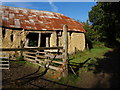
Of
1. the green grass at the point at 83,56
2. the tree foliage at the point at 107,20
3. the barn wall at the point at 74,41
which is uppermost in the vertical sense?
the tree foliage at the point at 107,20

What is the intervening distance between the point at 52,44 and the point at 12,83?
5.80m

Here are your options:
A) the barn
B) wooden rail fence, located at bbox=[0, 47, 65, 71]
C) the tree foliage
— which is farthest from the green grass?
the tree foliage

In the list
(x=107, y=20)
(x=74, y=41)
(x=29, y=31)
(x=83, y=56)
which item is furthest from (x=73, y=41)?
(x=29, y=31)

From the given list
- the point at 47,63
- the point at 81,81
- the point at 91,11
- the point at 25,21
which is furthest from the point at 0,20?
the point at 91,11

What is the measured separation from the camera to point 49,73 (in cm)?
533

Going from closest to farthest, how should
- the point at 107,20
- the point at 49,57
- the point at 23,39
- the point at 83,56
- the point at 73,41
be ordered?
1. the point at 49,57
2. the point at 23,39
3. the point at 107,20
4. the point at 83,56
5. the point at 73,41

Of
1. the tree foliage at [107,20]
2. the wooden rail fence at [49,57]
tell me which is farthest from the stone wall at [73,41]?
the tree foliage at [107,20]

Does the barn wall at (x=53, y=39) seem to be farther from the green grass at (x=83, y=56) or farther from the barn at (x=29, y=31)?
the green grass at (x=83, y=56)

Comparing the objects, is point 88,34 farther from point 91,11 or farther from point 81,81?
point 81,81

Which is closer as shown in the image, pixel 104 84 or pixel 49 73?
pixel 104 84

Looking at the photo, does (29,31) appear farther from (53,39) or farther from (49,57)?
(49,57)

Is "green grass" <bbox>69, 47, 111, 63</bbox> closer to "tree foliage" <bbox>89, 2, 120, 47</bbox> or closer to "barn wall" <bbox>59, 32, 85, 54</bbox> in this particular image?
"barn wall" <bbox>59, 32, 85, 54</bbox>

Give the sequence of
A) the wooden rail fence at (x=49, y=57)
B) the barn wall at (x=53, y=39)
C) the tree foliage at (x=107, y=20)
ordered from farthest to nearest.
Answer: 1. the barn wall at (x=53, y=39)
2. the tree foliage at (x=107, y=20)
3. the wooden rail fence at (x=49, y=57)

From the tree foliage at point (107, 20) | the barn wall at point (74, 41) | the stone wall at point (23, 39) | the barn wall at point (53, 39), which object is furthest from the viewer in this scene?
the barn wall at point (74, 41)
